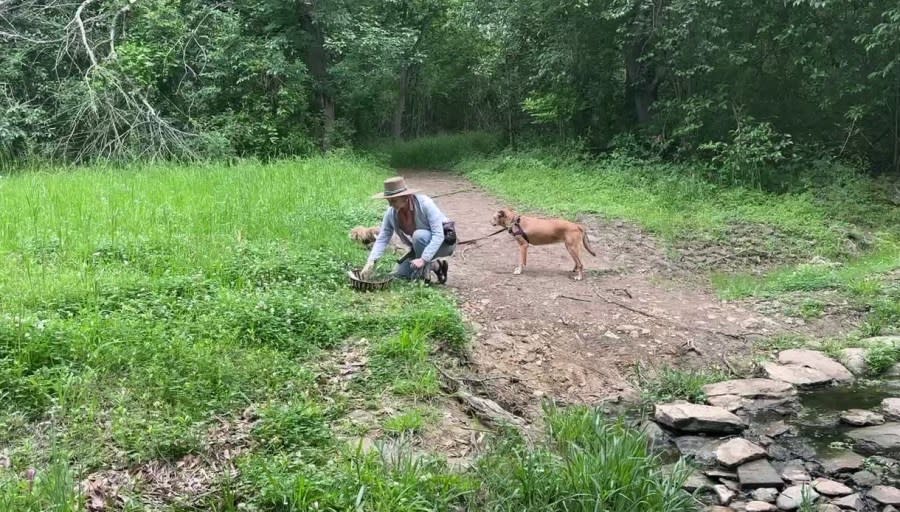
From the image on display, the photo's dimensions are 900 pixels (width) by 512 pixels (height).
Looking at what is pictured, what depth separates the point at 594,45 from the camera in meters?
16.2

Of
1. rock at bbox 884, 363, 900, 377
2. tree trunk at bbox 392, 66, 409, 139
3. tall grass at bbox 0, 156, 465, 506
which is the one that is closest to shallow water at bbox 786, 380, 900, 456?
rock at bbox 884, 363, 900, 377

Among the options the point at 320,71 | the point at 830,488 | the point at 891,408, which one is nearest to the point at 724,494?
the point at 830,488

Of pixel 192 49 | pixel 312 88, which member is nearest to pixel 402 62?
pixel 312 88

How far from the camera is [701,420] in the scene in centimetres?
480

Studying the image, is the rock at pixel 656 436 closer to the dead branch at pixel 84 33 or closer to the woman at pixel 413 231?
the woman at pixel 413 231

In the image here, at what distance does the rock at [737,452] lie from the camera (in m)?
4.33

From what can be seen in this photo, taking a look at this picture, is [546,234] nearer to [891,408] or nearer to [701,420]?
[701,420]

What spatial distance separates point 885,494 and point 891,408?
1.38 meters

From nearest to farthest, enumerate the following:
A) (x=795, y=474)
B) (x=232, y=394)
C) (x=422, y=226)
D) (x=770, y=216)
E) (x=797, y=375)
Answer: (x=232, y=394)
(x=795, y=474)
(x=797, y=375)
(x=422, y=226)
(x=770, y=216)

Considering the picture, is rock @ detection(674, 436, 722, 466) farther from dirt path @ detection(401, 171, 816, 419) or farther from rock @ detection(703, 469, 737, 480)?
dirt path @ detection(401, 171, 816, 419)

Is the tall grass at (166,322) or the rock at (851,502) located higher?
the tall grass at (166,322)

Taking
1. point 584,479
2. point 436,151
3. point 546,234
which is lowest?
point 436,151

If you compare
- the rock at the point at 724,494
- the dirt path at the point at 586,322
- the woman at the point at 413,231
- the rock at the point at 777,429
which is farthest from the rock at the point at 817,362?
the woman at the point at 413,231

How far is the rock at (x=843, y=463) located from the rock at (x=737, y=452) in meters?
0.36
